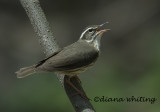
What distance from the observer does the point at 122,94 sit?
778 centimetres

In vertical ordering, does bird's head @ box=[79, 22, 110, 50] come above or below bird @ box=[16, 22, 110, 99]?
above

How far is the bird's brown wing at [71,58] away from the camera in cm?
464


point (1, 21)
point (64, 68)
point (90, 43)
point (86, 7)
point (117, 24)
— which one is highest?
point (1, 21)

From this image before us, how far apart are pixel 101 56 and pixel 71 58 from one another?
5122 mm

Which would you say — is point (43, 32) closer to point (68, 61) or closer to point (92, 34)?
point (68, 61)

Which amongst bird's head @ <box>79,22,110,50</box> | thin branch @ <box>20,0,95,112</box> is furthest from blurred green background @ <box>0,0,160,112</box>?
thin branch @ <box>20,0,95,112</box>

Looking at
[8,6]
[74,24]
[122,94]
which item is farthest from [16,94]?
[8,6]

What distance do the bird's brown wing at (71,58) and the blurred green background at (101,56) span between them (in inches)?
94.4

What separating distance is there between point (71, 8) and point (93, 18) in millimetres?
796

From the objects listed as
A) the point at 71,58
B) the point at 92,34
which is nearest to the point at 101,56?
the point at 92,34

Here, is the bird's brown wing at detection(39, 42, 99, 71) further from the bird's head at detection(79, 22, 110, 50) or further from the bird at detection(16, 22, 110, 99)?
the bird's head at detection(79, 22, 110, 50)

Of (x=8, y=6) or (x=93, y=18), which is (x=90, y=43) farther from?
(x=8, y=6)

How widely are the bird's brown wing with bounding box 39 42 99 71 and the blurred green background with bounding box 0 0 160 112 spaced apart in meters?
2.40

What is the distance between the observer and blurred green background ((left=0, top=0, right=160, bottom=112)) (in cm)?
785
